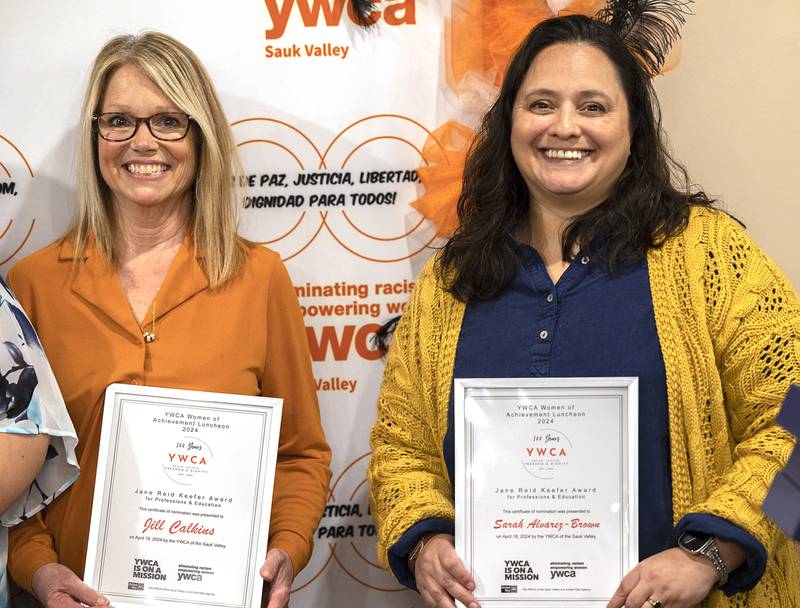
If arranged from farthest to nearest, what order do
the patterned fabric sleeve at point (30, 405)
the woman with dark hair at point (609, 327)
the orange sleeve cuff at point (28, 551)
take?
the orange sleeve cuff at point (28, 551)
the woman with dark hair at point (609, 327)
the patterned fabric sleeve at point (30, 405)

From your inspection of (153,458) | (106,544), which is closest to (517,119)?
(153,458)

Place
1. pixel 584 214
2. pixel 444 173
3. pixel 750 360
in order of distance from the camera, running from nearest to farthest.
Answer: pixel 750 360 → pixel 584 214 → pixel 444 173

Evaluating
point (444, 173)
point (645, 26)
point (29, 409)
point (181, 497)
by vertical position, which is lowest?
point (181, 497)

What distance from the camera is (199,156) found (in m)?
2.63

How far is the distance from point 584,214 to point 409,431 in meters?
0.67

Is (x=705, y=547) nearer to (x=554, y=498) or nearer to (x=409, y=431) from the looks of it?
(x=554, y=498)

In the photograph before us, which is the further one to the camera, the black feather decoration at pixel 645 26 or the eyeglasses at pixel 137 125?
the black feather decoration at pixel 645 26

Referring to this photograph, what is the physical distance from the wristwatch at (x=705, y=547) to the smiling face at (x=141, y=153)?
149 cm

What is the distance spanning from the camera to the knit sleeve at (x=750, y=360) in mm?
2018

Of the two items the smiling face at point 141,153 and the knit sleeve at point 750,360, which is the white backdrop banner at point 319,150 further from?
the knit sleeve at point 750,360

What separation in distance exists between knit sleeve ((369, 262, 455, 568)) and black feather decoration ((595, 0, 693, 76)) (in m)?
0.89

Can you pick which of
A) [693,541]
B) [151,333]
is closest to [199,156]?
[151,333]

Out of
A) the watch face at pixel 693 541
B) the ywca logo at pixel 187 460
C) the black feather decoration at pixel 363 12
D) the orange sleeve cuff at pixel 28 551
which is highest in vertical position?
the black feather decoration at pixel 363 12

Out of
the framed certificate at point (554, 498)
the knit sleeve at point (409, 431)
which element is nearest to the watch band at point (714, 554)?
the framed certificate at point (554, 498)
